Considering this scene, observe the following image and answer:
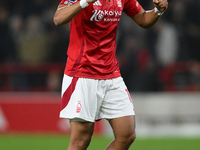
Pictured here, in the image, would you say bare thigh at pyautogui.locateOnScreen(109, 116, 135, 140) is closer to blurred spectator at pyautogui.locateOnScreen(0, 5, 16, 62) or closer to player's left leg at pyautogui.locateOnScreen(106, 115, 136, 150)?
player's left leg at pyautogui.locateOnScreen(106, 115, 136, 150)

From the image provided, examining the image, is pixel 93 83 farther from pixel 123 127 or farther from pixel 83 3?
pixel 83 3

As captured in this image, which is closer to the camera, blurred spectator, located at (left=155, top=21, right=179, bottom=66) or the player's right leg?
the player's right leg

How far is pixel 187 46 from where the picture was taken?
1194 centimetres

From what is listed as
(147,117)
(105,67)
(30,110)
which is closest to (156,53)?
(147,117)

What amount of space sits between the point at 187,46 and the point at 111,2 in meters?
7.30

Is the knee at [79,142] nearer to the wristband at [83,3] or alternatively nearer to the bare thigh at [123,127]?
the bare thigh at [123,127]

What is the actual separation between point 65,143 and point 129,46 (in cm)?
325

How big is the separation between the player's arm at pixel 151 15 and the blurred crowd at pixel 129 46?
5.82 meters

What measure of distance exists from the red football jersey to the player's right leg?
1.57 ft

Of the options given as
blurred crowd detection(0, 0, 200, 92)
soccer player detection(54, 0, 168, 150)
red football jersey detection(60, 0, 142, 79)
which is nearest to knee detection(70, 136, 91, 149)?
soccer player detection(54, 0, 168, 150)

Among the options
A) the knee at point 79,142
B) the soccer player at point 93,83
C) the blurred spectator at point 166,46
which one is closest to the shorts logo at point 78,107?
the soccer player at point 93,83

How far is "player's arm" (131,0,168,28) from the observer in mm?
5047

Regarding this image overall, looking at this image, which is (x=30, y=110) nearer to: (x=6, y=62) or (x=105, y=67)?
(x=6, y=62)

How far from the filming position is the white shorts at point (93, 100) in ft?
15.9
